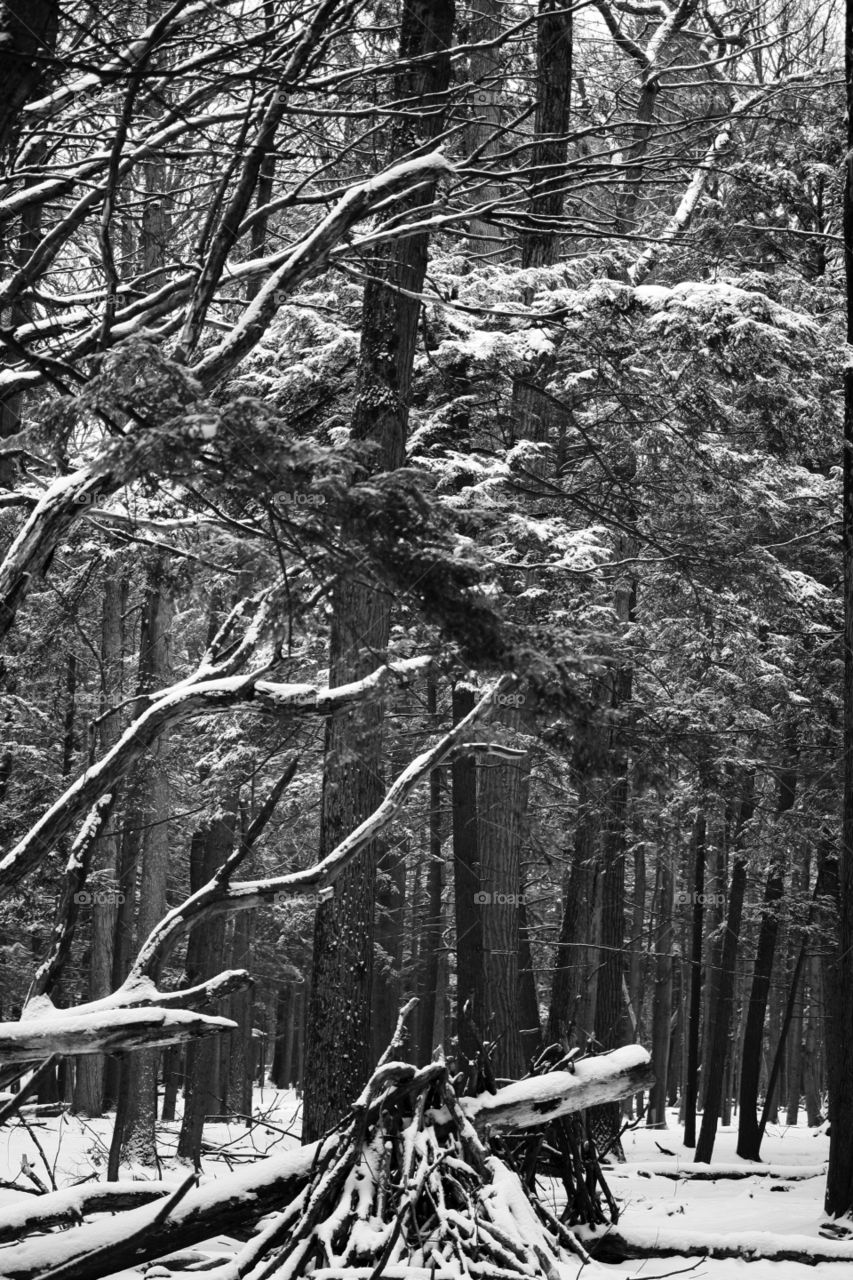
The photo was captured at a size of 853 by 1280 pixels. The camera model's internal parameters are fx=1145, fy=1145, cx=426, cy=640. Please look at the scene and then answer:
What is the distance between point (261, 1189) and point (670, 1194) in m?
8.60

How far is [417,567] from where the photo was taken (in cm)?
333

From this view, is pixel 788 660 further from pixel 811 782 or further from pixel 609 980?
pixel 609 980

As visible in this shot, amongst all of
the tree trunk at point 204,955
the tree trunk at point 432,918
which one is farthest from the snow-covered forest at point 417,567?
the tree trunk at point 432,918

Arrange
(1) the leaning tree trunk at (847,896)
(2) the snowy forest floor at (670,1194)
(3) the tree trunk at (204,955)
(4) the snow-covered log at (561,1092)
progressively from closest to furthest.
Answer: (4) the snow-covered log at (561,1092)
(2) the snowy forest floor at (670,1194)
(1) the leaning tree trunk at (847,896)
(3) the tree trunk at (204,955)

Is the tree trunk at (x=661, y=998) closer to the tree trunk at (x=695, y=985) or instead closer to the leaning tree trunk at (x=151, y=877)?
the tree trunk at (x=695, y=985)

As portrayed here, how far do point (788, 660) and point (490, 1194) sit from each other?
38.1 ft

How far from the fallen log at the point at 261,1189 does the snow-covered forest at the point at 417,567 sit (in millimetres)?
23

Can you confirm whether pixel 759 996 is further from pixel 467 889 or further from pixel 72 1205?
pixel 72 1205

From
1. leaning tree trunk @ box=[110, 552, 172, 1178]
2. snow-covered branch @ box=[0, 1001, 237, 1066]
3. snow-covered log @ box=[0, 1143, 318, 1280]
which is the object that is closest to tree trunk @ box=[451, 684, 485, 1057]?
leaning tree trunk @ box=[110, 552, 172, 1178]

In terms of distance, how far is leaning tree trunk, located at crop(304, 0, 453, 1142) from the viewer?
794cm

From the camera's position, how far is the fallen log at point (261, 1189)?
4711 millimetres

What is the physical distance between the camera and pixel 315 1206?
178 inches

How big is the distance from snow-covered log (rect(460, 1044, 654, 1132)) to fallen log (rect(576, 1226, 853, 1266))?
1.18 metres

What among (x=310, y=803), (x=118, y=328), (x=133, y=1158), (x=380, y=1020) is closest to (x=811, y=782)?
(x=310, y=803)
